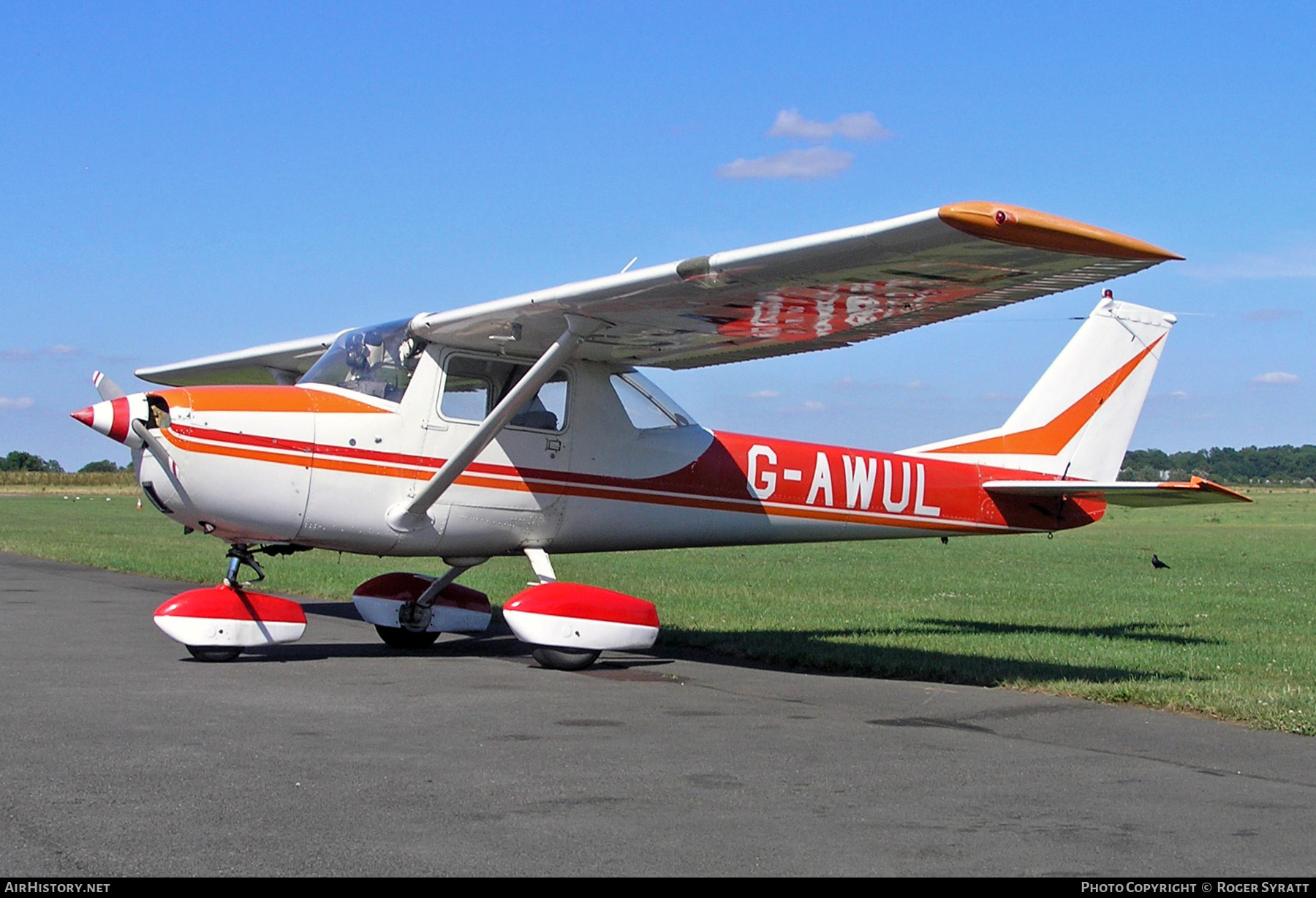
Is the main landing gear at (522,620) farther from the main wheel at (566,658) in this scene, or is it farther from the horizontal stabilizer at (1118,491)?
the horizontal stabilizer at (1118,491)

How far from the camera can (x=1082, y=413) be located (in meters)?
13.3

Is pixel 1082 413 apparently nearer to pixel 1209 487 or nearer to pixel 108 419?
pixel 1209 487

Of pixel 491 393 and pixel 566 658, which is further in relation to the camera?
pixel 491 393

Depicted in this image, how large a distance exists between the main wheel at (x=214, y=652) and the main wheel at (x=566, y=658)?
2.22 m

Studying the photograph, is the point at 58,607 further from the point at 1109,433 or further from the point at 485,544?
the point at 1109,433

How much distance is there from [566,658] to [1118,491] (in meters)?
5.64

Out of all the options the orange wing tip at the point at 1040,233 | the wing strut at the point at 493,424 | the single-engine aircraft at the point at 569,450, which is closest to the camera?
the orange wing tip at the point at 1040,233

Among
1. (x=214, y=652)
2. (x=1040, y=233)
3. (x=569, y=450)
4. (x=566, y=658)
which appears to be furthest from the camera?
(x=569, y=450)

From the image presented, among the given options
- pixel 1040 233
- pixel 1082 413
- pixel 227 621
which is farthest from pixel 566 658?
pixel 1082 413

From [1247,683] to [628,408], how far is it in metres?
5.25

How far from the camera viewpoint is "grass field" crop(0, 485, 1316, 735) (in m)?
9.84

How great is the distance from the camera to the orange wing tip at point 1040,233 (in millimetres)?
6711

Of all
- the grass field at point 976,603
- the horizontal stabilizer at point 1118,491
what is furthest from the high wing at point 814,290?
the horizontal stabilizer at point 1118,491

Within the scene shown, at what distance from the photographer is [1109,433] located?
13383 mm
